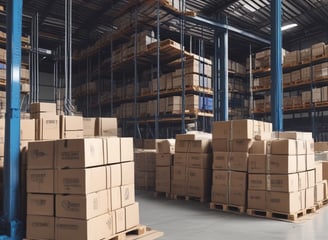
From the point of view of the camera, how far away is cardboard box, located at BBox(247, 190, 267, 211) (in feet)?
21.2

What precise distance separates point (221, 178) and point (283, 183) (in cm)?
128

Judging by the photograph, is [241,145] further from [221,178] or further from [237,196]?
[237,196]

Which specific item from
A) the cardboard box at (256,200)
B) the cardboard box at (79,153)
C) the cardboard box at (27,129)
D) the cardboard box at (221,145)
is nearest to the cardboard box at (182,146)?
the cardboard box at (221,145)

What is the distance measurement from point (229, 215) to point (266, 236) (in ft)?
4.81

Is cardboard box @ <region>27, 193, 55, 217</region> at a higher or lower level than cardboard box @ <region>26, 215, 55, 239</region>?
higher

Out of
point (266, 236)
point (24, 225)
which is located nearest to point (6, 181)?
point (24, 225)

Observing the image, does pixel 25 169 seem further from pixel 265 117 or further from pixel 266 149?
pixel 265 117

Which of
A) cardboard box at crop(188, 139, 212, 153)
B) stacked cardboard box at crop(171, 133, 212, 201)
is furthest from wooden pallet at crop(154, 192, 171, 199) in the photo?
cardboard box at crop(188, 139, 212, 153)

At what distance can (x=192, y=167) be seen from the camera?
7.93 metres

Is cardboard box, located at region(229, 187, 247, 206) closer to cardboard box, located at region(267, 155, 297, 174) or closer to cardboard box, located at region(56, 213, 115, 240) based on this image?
cardboard box, located at region(267, 155, 297, 174)

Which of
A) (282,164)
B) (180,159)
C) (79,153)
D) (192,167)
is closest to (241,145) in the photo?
(282,164)

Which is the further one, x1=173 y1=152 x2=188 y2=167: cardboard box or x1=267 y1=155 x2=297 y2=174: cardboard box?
x1=173 y1=152 x2=188 y2=167: cardboard box

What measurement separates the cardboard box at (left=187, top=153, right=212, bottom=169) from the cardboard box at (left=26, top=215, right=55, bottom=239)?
396cm

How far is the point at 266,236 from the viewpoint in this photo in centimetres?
507
